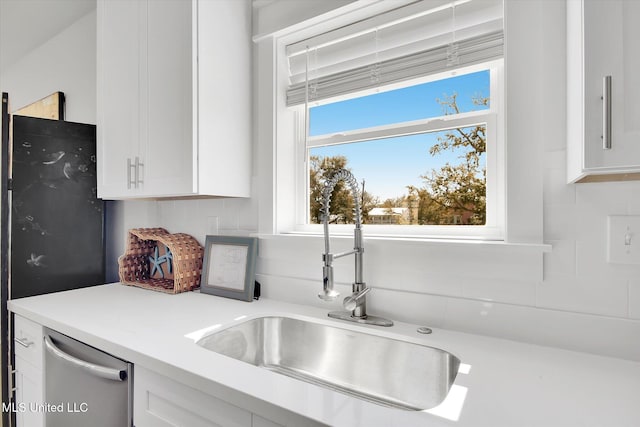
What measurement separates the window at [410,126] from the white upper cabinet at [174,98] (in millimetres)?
284

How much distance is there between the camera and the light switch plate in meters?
0.93

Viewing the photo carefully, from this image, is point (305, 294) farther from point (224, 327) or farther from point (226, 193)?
point (226, 193)

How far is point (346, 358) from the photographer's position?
1.21m

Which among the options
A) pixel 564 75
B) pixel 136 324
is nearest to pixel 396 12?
pixel 564 75

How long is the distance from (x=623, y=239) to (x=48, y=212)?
244cm

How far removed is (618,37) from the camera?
0.73 meters

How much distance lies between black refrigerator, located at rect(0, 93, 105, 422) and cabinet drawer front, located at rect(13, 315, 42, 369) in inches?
4.7

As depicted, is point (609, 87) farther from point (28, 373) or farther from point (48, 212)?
point (48, 212)

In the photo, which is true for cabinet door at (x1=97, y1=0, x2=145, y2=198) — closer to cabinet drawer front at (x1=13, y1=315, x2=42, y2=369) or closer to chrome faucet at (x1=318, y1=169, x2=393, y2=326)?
cabinet drawer front at (x1=13, y1=315, x2=42, y2=369)

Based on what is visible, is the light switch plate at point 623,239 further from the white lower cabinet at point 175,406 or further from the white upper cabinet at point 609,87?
the white lower cabinet at point 175,406

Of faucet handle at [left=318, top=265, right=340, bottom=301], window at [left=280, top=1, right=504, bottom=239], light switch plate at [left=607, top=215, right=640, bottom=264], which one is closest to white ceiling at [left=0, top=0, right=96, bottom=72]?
window at [left=280, top=1, right=504, bottom=239]

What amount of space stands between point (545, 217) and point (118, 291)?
1901 mm

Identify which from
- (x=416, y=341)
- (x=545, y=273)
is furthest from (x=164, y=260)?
(x=545, y=273)

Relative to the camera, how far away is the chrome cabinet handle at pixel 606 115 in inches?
28.6
